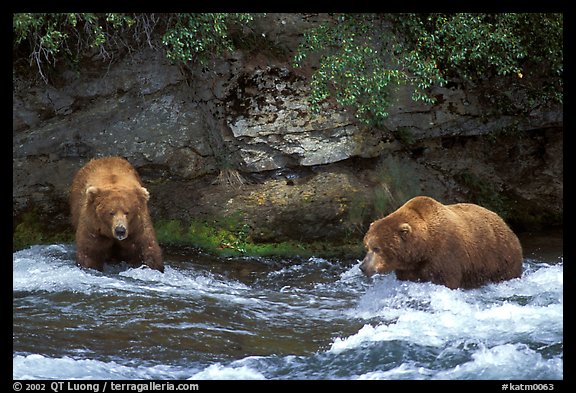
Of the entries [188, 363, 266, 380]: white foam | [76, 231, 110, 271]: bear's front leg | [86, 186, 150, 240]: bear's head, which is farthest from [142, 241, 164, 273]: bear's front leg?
[188, 363, 266, 380]: white foam

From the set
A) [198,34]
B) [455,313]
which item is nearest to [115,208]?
[198,34]

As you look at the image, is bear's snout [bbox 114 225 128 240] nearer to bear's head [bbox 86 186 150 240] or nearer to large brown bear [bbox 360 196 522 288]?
bear's head [bbox 86 186 150 240]

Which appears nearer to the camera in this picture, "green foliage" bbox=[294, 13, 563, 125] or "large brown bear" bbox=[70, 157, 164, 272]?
"large brown bear" bbox=[70, 157, 164, 272]

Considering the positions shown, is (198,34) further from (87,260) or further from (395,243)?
(395,243)

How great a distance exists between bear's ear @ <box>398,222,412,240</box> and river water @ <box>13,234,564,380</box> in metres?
0.53

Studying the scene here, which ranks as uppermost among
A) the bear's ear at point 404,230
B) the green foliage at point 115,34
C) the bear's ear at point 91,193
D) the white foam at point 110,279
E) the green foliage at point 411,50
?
the green foliage at point 115,34

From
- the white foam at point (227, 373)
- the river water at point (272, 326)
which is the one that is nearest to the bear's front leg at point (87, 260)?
the river water at point (272, 326)

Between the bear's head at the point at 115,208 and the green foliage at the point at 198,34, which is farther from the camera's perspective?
the green foliage at the point at 198,34

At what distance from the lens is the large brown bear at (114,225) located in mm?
9383

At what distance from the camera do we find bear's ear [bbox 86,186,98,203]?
9.48 m

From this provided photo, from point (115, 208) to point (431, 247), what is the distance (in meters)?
3.44

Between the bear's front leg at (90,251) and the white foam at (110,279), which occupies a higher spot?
the bear's front leg at (90,251)

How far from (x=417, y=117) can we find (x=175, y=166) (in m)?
3.37

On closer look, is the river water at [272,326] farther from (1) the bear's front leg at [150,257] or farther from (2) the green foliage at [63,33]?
(2) the green foliage at [63,33]
